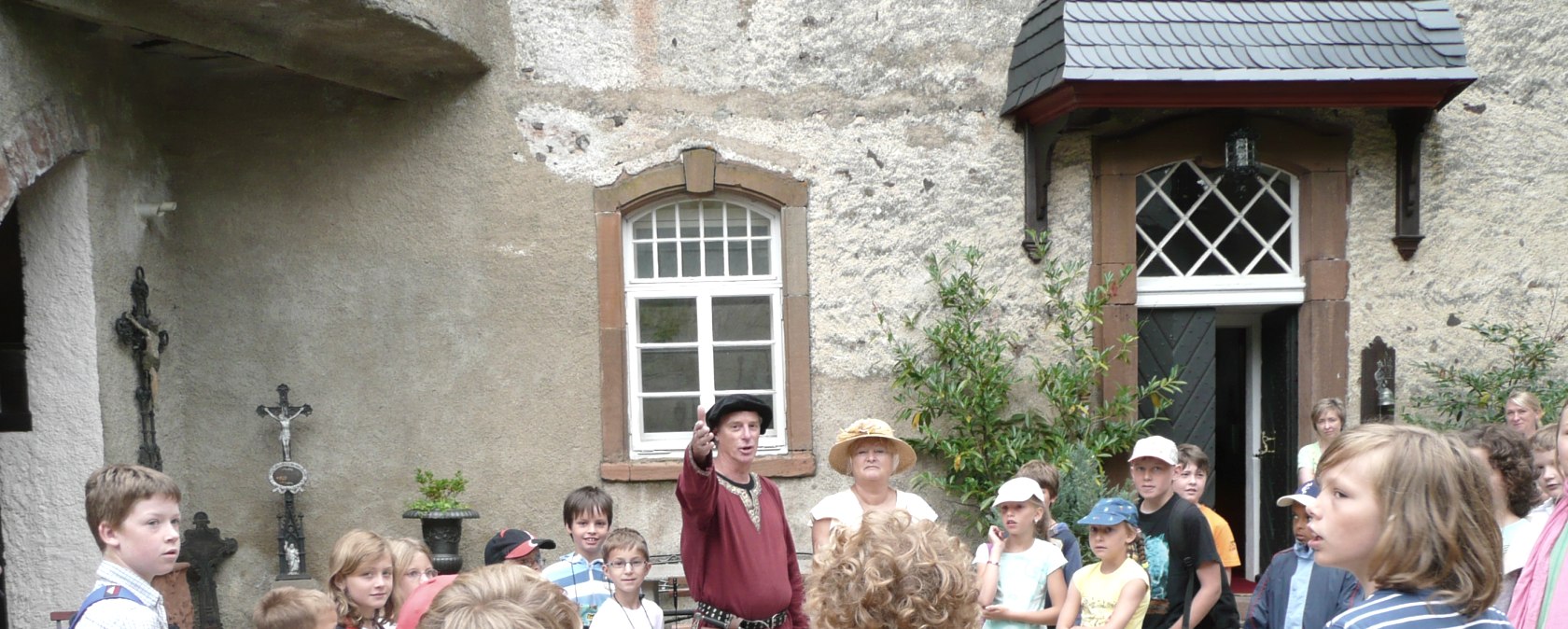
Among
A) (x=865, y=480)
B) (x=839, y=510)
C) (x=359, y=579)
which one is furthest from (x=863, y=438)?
(x=359, y=579)

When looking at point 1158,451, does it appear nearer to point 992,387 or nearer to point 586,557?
point 992,387

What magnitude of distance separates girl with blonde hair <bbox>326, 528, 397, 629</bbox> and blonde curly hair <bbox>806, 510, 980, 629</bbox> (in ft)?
6.51

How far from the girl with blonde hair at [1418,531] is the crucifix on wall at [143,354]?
6120 mm

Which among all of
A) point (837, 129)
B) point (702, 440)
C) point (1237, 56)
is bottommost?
point (702, 440)

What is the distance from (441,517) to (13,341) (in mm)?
2246

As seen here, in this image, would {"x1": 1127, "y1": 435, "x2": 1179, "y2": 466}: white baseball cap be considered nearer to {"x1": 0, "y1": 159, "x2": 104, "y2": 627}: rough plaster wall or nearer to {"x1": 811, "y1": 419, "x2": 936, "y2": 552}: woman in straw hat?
{"x1": 811, "y1": 419, "x2": 936, "y2": 552}: woman in straw hat

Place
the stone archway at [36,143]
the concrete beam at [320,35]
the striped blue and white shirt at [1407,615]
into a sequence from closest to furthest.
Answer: the striped blue and white shirt at [1407,615]
the stone archway at [36,143]
the concrete beam at [320,35]

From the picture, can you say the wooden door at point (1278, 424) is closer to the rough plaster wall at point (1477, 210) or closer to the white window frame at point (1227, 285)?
the white window frame at point (1227, 285)

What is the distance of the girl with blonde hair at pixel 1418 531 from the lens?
203cm

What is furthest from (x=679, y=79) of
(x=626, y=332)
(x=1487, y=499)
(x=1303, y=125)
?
(x=1487, y=499)

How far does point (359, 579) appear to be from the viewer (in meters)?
3.93

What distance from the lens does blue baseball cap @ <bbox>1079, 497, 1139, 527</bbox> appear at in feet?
14.7

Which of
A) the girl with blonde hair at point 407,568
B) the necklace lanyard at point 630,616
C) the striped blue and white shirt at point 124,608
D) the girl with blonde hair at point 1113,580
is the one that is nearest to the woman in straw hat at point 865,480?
the girl with blonde hair at point 1113,580

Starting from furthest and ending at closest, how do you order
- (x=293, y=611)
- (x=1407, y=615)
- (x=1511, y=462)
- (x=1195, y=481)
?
(x=1195, y=481) < (x=1511, y=462) < (x=293, y=611) < (x=1407, y=615)
